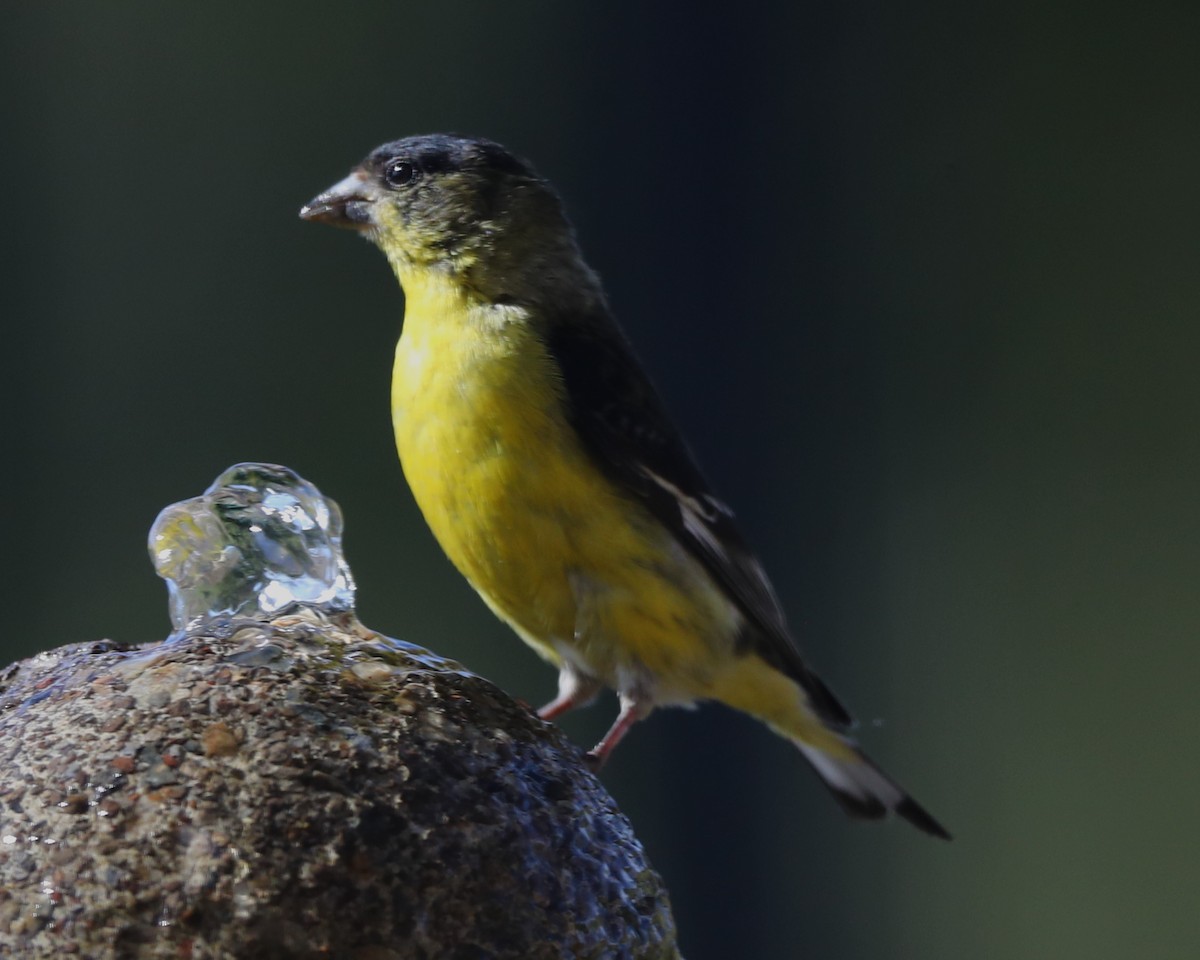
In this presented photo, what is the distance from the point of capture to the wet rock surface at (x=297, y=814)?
1.01m

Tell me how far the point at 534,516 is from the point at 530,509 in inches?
0.4

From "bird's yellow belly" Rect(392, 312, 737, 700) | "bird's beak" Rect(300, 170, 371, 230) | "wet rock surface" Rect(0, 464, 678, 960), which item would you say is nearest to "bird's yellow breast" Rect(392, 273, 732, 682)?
"bird's yellow belly" Rect(392, 312, 737, 700)

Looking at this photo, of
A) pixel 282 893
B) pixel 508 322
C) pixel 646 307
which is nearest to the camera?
pixel 282 893

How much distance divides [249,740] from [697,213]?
327 centimetres

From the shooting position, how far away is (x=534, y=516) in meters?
2.09

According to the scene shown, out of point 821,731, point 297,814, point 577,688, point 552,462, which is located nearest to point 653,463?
point 552,462

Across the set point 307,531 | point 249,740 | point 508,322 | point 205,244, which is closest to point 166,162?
point 205,244

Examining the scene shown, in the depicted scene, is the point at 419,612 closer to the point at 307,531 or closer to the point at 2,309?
the point at 2,309

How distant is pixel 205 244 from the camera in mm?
4590

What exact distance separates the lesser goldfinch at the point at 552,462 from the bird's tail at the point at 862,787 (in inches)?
6.4

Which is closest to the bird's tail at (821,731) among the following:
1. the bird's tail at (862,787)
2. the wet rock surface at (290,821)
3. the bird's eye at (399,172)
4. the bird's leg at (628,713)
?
the bird's tail at (862,787)

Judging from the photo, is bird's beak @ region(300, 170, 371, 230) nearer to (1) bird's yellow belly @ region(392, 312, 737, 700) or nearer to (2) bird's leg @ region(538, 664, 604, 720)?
(1) bird's yellow belly @ region(392, 312, 737, 700)

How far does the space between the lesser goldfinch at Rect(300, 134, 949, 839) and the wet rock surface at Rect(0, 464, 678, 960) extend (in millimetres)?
824

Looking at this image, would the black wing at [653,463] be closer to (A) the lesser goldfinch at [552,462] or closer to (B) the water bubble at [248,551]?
(A) the lesser goldfinch at [552,462]
